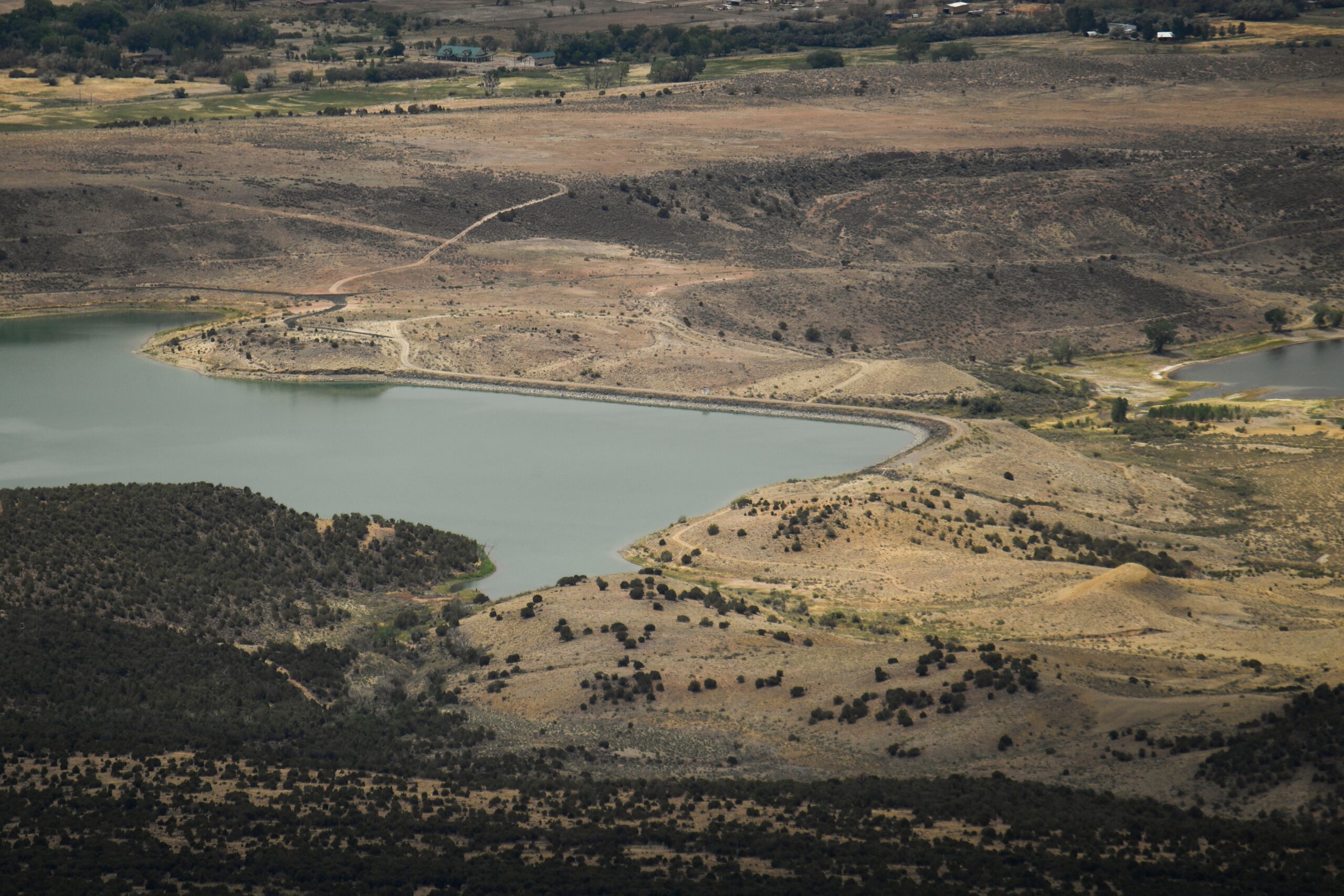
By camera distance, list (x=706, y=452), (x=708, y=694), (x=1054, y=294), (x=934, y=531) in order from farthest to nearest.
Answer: (x=1054, y=294) < (x=706, y=452) < (x=934, y=531) < (x=708, y=694)

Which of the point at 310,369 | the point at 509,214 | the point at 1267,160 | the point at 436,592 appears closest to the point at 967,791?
the point at 436,592

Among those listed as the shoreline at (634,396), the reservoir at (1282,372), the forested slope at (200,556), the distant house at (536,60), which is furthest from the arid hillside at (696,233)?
the forested slope at (200,556)

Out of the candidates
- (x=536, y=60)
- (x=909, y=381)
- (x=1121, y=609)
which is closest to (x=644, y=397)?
(x=909, y=381)

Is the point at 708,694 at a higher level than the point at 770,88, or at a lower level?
lower

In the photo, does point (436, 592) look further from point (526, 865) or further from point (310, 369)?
point (310, 369)

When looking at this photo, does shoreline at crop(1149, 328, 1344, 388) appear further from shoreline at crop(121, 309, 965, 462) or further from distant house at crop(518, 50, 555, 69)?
distant house at crop(518, 50, 555, 69)

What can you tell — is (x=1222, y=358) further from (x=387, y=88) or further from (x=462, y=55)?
(x=462, y=55)

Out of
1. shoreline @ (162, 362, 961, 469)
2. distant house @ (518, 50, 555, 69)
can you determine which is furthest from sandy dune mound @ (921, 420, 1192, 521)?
distant house @ (518, 50, 555, 69)
